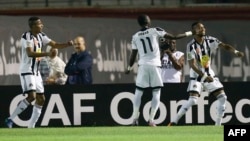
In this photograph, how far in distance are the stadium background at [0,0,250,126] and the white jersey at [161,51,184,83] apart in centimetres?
58

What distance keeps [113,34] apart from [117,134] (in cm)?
874

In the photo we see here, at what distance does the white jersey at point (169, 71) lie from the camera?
23859 mm

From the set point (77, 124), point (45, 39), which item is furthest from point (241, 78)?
point (45, 39)

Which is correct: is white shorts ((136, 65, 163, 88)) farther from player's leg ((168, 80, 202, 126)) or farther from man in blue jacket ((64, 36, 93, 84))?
man in blue jacket ((64, 36, 93, 84))

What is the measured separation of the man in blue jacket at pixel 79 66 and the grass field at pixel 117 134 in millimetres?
4020

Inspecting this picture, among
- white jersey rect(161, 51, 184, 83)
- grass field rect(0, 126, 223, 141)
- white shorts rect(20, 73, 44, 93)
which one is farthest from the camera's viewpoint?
white jersey rect(161, 51, 184, 83)

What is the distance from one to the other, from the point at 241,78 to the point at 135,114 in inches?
251

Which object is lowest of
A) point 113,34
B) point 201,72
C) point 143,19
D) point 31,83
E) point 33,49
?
point 31,83

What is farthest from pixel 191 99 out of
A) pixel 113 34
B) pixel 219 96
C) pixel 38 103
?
pixel 113 34

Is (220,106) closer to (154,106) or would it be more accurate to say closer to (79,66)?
(154,106)

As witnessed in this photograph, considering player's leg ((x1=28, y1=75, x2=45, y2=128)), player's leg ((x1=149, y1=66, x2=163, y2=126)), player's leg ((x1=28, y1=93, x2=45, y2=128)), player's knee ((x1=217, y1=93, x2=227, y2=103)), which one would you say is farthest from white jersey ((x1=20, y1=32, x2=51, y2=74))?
player's knee ((x1=217, y1=93, x2=227, y2=103))

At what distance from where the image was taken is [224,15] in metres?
28.8

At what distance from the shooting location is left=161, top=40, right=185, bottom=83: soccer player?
934 inches

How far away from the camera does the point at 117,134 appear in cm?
1839
